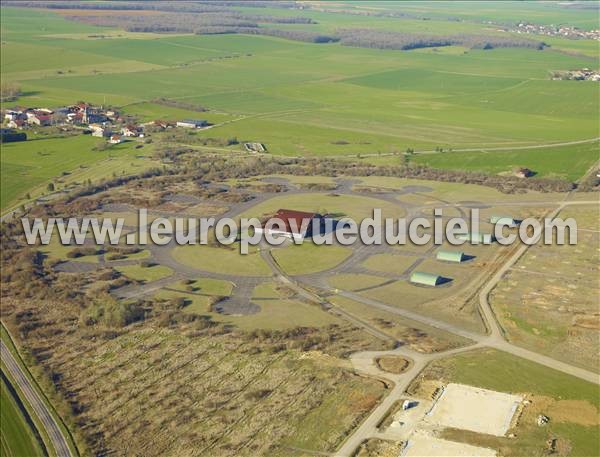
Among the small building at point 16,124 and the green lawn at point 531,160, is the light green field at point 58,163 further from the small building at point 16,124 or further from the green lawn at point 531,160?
the green lawn at point 531,160

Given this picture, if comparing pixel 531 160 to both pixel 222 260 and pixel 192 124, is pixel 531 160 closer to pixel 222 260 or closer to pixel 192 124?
pixel 222 260

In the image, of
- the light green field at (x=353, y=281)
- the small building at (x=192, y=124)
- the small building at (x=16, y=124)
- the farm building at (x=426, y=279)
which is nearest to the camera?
the farm building at (x=426, y=279)

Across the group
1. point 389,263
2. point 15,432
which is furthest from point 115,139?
point 15,432

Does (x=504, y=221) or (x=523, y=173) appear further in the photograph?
(x=523, y=173)

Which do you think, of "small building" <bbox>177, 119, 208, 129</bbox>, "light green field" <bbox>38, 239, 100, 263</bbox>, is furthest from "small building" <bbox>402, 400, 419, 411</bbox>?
"small building" <bbox>177, 119, 208, 129</bbox>

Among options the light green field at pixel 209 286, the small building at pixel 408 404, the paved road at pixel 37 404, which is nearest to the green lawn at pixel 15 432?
the paved road at pixel 37 404

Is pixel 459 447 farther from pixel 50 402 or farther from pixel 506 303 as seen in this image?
pixel 50 402
